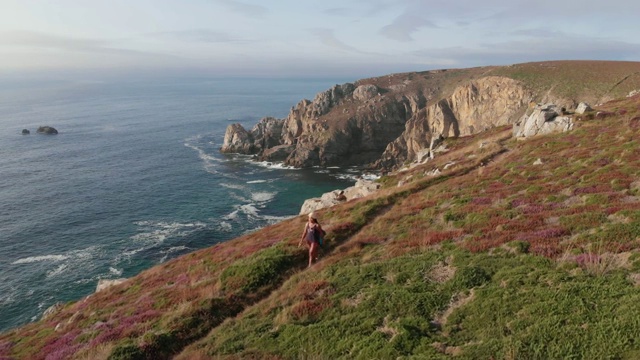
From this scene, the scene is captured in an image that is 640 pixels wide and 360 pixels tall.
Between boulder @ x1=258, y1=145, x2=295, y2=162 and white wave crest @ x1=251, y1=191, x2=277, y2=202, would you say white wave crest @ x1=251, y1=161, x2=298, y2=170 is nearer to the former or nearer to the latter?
boulder @ x1=258, y1=145, x2=295, y2=162

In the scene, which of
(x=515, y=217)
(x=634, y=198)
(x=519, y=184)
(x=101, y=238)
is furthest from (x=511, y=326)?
(x=101, y=238)

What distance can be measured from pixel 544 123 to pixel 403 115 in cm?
9822

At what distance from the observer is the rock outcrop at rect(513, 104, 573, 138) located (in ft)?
158

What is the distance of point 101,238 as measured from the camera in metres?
66.9

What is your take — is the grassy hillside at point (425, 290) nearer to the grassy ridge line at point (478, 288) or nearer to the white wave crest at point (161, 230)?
the grassy ridge line at point (478, 288)

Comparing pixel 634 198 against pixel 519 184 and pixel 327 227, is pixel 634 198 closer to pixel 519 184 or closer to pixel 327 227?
pixel 519 184

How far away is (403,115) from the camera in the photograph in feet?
482

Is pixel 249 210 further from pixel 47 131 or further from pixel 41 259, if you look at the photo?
pixel 47 131

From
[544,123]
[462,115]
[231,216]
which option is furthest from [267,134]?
[544,123]

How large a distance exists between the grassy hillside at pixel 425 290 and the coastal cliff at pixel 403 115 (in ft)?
265

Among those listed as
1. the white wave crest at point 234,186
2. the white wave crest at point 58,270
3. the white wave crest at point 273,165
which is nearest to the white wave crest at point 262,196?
the white wave crest at point 234,186

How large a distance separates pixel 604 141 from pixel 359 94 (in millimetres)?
120979

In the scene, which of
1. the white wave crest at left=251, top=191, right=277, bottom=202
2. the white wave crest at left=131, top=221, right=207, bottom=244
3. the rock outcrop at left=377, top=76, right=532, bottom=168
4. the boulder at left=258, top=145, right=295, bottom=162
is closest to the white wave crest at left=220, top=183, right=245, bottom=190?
the white wave crest at left=251, top=191, right=277, bottom=202

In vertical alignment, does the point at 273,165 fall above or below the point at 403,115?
below
